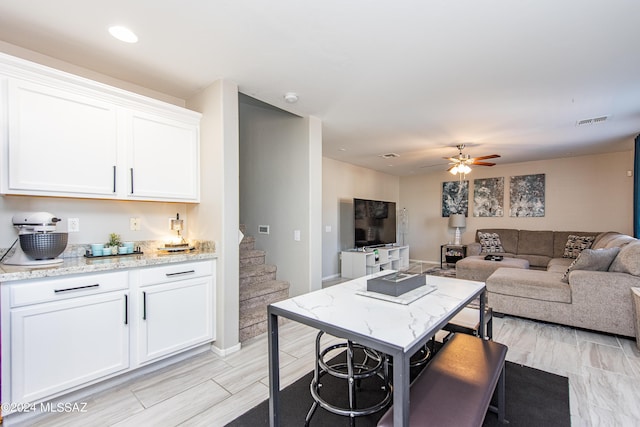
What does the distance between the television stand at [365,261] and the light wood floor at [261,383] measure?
269 centimetres

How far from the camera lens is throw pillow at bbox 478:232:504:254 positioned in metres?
6.00

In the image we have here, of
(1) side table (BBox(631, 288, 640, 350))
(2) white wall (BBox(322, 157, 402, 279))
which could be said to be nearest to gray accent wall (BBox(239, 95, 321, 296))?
(2) white wall (BBox(322, 157, 402, 279))

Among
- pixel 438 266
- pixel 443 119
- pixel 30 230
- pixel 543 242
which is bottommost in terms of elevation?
pixel 438 266

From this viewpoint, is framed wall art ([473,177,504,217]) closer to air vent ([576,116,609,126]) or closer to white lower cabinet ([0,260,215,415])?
air vent ([576,116,609,126])

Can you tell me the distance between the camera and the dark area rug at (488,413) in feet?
5.78

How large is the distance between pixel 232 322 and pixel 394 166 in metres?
5.29

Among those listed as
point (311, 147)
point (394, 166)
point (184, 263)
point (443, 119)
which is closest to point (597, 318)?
point (443, 119)

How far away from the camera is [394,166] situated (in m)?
6.77

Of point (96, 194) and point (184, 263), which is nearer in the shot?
point (96, 194)

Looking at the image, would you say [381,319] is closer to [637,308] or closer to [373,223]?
[637,308]

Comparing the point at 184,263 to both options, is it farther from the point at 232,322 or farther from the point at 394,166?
the point at 394,166

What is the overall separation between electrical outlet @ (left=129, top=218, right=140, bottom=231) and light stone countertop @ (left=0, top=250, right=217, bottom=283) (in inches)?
16.3

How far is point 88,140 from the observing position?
2.15 metres

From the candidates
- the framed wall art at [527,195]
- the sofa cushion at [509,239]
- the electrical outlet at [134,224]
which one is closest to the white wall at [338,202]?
the sofa cushion at [509,239]
